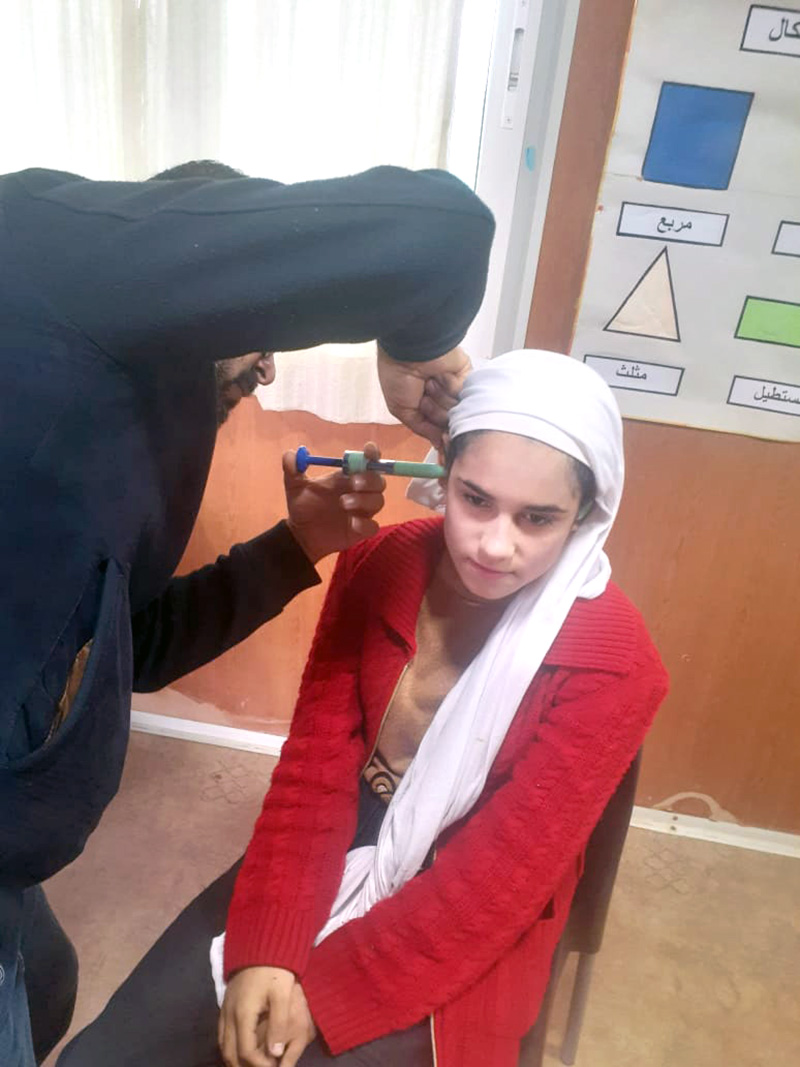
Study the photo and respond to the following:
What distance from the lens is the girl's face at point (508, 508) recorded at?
806 millimetres

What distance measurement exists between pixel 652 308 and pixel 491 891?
1.01 meters

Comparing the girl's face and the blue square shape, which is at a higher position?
the blue square shape

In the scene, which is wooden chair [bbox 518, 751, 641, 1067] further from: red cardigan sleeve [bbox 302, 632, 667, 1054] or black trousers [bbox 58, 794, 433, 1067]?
black trousers [bbox 58, 794, 433, 1067]

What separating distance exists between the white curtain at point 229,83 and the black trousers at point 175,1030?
4.07 ft

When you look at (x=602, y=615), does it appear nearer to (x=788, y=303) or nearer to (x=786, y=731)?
(x=788, y=303)

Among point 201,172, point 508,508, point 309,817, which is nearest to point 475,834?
point 309,817

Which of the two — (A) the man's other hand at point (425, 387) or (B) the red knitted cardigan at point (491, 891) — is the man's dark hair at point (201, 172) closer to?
(A) the man's other hand at point (425, 387)

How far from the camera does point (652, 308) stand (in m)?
1.34

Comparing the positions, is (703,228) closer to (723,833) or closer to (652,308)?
(652,308)

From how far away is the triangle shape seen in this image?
4.31ft

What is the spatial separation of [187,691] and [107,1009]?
3.46 ft

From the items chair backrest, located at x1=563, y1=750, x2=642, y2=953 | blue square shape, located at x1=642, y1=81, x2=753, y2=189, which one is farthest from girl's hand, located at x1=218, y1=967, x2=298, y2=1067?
blue square shape, located at x1=642, y1=81, x2=753, y2=189

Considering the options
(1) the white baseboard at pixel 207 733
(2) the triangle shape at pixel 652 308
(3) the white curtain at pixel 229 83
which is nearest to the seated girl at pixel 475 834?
(2) the triangle shape at pixel 652 308

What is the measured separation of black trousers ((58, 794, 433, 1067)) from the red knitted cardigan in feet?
0.08
